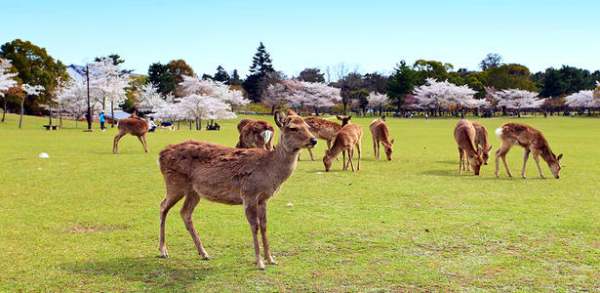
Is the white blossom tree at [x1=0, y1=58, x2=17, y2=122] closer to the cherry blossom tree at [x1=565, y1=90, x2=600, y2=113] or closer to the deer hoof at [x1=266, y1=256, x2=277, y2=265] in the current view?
the deer hoof at [x1=266, y1=256, x2=277, y2=265]

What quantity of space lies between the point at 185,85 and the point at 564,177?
70.3 m

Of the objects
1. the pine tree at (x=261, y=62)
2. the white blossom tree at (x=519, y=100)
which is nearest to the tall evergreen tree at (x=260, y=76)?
Answer: the pine tree at (x=261, y=62)

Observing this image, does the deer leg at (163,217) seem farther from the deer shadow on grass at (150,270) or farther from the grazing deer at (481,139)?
the grazing deer at (481,139)

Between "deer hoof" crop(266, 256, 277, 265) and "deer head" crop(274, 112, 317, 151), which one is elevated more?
"deer head" crop(274, 112, 317, 151)

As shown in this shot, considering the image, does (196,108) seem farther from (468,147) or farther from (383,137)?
(468,147)

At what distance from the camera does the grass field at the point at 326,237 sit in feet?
21.5

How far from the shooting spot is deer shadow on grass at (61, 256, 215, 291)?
6504 mm

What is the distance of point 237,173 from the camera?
24.1ft

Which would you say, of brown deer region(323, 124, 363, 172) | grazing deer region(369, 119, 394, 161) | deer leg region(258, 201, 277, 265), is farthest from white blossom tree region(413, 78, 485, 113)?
deer leg region(258, 201, 277, 265)

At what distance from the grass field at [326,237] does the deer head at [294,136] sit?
150cm

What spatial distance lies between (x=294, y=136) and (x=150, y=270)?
7.93 feet

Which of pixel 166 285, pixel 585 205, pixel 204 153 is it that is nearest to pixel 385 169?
pixel 585 205

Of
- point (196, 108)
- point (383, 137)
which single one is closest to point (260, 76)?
point (196, 108)

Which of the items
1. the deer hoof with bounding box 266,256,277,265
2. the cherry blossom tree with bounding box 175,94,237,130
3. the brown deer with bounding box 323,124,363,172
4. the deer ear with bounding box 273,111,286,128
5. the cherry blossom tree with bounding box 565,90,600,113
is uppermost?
the cherry blossom tree with bounding box 565,90,600,113
